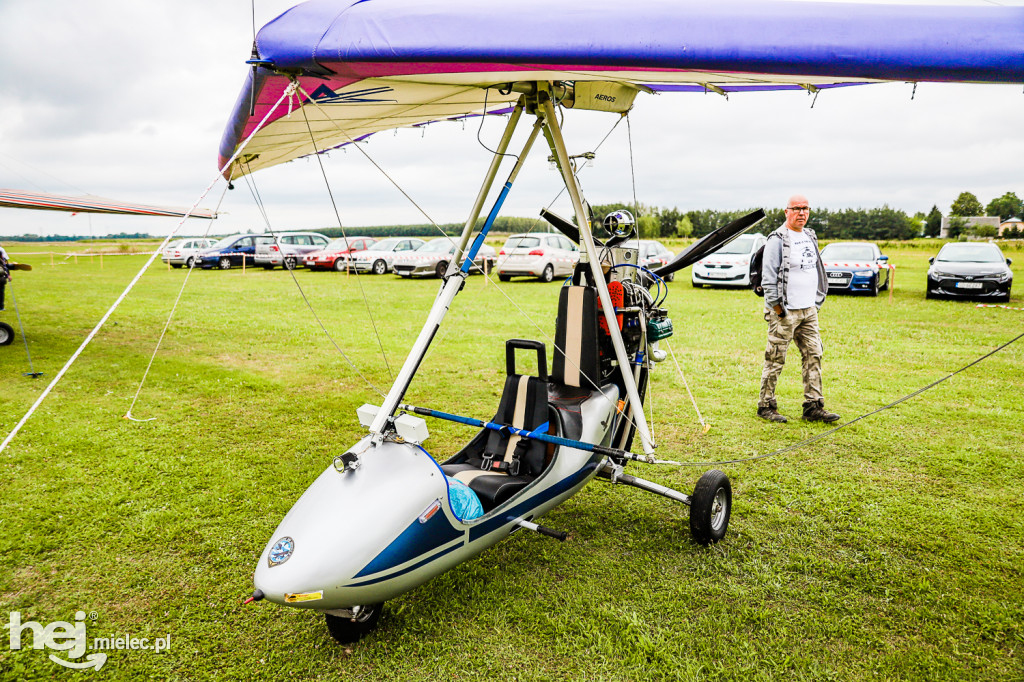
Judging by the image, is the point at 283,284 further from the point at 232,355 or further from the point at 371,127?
the point at 371,127

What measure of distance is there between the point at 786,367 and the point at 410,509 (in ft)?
23.0

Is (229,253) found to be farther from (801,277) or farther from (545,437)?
(545,437)

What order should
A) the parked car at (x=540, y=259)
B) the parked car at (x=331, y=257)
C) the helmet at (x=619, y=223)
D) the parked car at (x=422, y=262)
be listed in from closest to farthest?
1. the helmet at (x=619, y=223)
2. the parked car at (x=540, y=259)
3. the parked car at (x=422, y=262)
4. the parked car at (x=331, y=257)

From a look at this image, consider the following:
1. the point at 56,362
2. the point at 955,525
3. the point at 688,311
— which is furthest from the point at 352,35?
the point at 688,311

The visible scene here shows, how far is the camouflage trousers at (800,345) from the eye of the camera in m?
6.08

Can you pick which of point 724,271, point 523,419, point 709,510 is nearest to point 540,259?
point 724,271

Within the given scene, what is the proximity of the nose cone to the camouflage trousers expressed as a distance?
435 cm

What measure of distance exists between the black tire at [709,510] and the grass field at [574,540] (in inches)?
5.3

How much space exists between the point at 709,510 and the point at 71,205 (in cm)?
938

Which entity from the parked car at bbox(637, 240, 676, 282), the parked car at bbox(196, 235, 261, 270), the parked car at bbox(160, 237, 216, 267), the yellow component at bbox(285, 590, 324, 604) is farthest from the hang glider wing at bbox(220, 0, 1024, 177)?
the parked car at bbox(160, 237, 216, 267)

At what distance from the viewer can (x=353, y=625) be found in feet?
9.68

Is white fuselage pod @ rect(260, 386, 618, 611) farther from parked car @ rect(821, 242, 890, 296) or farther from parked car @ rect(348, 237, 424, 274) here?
parked car @ rect(348, 237, 424, 274)

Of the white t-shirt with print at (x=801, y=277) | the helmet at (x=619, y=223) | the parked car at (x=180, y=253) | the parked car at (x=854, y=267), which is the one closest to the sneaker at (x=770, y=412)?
the white t-shirt with print at (x=801, y=277)

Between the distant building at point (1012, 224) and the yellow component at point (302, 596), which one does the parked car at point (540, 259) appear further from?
the yellow component at point (302, 596)
